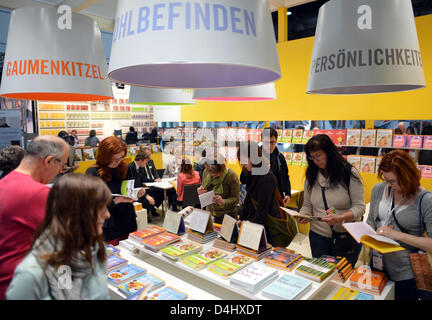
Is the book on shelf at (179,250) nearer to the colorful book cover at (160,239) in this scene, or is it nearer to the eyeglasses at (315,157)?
the colorful book cover at (160,239)

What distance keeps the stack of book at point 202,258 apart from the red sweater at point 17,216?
1.06m

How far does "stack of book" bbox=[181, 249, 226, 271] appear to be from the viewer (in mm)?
2186

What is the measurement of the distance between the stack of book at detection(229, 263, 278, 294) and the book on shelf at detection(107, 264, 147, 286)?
68 centimetres

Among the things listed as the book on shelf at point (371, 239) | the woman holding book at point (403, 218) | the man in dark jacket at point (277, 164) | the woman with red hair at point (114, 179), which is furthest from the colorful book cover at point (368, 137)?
the woman with red hair at point (114, 179)

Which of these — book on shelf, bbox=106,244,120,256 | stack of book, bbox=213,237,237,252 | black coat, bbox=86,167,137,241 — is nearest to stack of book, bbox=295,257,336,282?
stack of book, bbox=213,237,237,252

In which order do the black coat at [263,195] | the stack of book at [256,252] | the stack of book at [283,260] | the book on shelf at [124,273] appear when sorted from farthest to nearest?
the black coat at [263,195] → the stack of book at [256,252] → the stack of book at [283,260] → the book on shelf at [124,273]

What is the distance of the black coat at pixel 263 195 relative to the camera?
9.12 feet

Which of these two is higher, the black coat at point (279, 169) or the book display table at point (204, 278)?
the black coat at point (279, 169)

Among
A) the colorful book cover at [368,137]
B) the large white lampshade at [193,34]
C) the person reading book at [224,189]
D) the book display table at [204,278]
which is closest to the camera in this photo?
the large white lampshade at [193,34]

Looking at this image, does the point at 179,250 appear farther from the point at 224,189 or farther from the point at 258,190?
the point at 224,189

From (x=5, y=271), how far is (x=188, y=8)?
5.45ft

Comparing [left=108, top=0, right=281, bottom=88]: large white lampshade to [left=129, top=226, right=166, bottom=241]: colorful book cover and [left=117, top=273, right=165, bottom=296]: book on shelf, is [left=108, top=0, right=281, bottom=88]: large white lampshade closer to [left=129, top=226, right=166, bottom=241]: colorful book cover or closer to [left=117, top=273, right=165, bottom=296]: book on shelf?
[left=117, top=273, right=165, bottom=296]: book on shelf

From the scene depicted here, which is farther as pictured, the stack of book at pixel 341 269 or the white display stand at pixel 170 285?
the stack of book at pixel 341 269
